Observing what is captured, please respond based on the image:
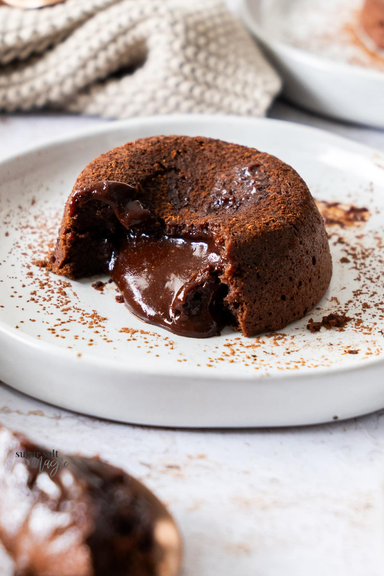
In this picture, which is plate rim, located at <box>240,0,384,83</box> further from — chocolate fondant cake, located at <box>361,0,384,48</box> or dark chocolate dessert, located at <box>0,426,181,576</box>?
dark chocolate dessert, located at <box>0,426,181,576</box>

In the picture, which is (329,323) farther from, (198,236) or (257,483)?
(257,483)

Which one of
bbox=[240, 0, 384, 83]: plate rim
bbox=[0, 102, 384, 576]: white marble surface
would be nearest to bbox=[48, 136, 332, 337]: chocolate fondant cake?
bbox=[0, 102, 384, 576]: white marble surface

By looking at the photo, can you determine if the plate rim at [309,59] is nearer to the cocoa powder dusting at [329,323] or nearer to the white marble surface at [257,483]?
the cocoa powder dusting at [329,323]

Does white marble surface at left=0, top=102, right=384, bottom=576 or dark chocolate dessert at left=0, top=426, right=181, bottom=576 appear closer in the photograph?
dark chocolate dessert at left=0, top=426, right=181, bottom=576

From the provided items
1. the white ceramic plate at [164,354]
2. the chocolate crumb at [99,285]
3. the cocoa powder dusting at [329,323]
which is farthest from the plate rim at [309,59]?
the chocolate crumb at [99,285]

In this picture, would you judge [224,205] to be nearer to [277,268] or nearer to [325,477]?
[277,268]
